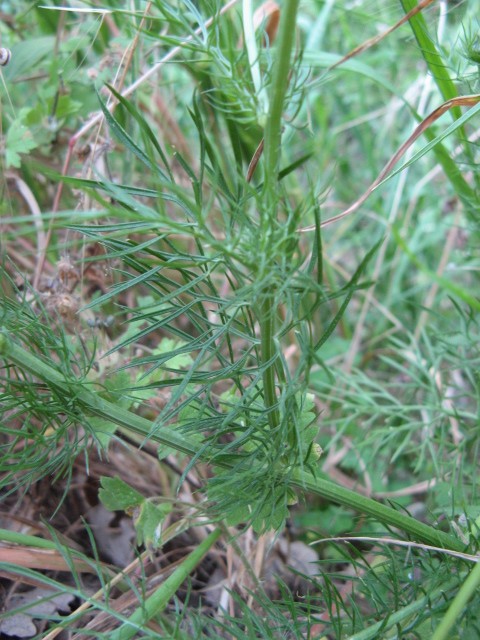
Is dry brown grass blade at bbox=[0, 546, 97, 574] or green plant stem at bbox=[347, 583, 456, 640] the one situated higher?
dry brown grass blade at bbox=[0, 546, 97, 574]

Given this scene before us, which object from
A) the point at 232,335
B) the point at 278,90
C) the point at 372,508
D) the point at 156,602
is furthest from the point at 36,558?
the point at 278,90

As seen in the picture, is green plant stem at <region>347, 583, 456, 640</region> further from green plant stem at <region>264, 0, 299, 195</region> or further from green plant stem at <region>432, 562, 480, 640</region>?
green plant stem at <region>264, 0, 299, 195</region>

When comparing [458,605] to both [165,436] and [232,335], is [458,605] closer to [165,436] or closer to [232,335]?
[165,436]

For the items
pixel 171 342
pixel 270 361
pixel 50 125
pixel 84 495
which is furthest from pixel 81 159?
pixel 270 361

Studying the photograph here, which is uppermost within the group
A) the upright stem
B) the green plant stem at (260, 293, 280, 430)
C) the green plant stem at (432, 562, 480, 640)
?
the upright stem

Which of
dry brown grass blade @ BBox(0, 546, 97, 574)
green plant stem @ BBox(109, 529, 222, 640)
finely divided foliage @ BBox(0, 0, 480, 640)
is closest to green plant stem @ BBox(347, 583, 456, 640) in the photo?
finely divided foliage @ BBox(0, 0, 480, 640)

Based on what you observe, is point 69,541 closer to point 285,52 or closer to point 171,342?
point 171,342

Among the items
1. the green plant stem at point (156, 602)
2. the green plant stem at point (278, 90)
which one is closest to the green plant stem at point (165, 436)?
the green plant stem at point (156, 602)
